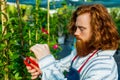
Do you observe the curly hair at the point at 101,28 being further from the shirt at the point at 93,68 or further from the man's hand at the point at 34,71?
the man's hand at the point at 34,71

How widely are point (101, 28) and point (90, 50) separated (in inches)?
4.2

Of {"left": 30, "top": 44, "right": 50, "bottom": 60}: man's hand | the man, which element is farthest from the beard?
{"left": 30, "top": 44, "right": 50, "bottom": 60}: man's hand

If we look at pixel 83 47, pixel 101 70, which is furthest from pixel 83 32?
pixel 101 70

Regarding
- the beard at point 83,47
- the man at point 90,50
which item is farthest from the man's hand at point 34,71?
the beard at point 83,47

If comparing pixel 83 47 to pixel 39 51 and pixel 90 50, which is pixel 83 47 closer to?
pixel 90 50

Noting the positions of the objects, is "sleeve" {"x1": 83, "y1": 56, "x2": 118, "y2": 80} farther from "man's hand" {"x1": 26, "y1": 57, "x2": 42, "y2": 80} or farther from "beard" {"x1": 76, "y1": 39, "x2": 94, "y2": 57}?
"man's hand" {"x1": 26, "y1": 57, "x2": 42, "y2": 80}

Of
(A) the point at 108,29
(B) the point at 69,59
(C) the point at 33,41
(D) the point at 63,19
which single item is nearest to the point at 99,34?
(A) the point at 108,29

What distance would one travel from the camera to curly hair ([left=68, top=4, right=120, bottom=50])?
189cm

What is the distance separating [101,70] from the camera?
1.82 meters

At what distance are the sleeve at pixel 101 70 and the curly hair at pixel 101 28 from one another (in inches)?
2.7

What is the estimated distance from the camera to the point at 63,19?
10188 mm

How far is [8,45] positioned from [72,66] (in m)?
1.27

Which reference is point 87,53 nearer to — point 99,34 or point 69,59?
point 99,34

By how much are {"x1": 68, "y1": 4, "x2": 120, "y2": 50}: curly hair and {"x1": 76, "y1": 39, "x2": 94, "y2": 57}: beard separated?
25mm
